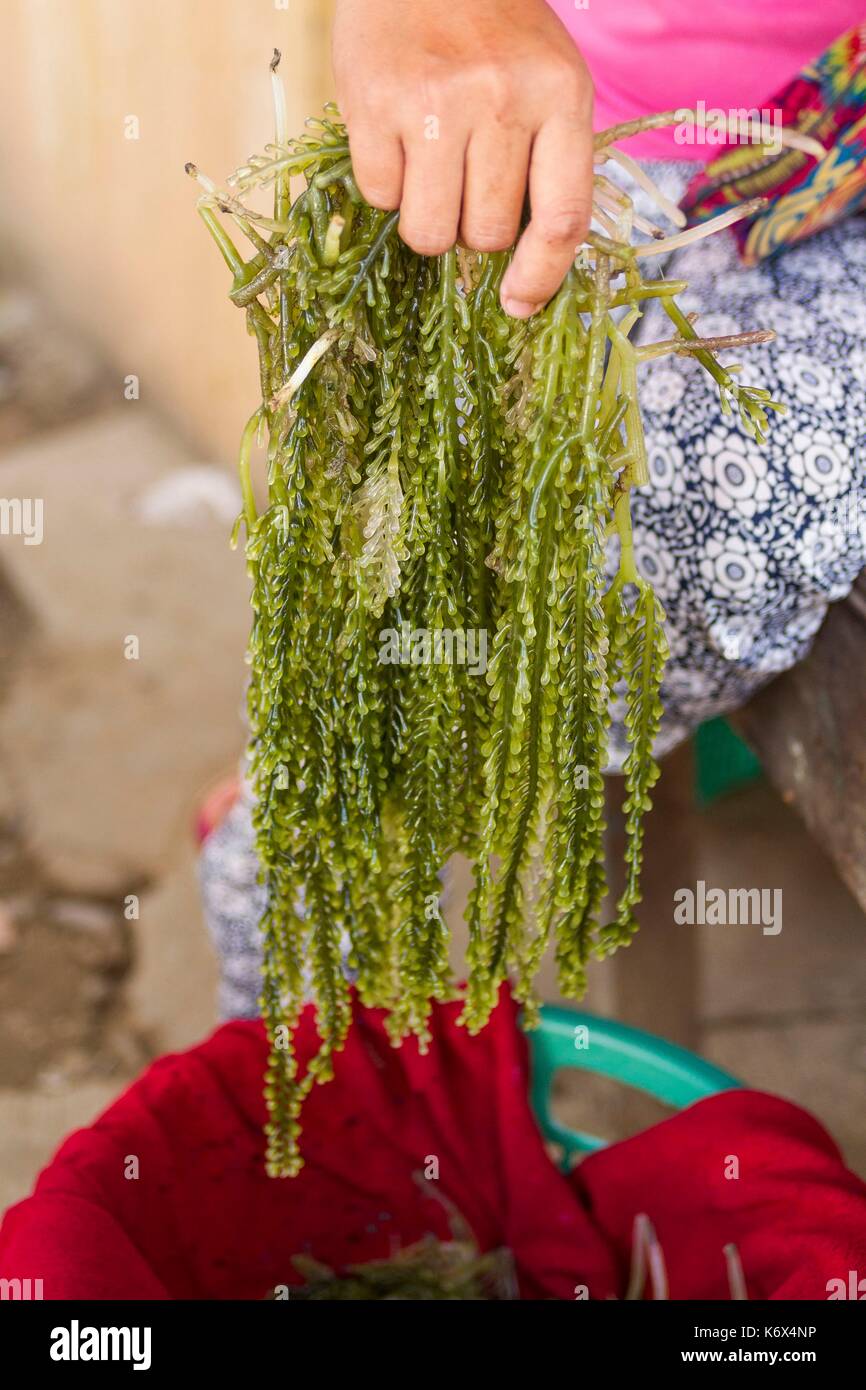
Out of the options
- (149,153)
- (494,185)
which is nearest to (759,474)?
(494,185)

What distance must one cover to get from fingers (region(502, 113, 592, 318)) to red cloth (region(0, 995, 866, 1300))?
2.00ft

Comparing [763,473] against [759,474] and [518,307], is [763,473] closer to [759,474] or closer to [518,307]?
[759,474]

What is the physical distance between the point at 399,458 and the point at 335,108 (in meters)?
0.19

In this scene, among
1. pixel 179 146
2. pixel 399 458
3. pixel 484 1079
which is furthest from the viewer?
pixel 179 146

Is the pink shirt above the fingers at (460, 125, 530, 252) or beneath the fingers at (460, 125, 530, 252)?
above

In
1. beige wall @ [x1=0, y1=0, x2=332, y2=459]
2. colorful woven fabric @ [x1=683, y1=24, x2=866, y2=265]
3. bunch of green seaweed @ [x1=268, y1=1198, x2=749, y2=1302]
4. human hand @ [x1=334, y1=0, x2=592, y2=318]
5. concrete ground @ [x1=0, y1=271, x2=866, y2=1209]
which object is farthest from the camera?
beige wall @ [x1=0, y1=0, x2=332, y2=459]

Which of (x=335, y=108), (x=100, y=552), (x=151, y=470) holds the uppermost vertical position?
(x=151, y=470)

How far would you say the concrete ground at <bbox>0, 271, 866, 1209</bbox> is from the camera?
5.09ft

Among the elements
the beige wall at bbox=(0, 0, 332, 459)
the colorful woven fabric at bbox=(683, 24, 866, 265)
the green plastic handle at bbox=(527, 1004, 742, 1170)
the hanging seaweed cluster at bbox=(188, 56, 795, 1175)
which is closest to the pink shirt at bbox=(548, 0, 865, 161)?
the colorful woven fabric at bbox=(683, 24, 866, 265)

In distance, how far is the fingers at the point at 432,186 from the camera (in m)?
0.57

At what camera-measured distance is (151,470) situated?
251 centimetres

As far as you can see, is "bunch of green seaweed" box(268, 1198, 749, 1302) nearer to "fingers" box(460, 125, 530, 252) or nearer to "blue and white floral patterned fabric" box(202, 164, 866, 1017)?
"blue and white floral patterned fabric" box(202, 164, 866, 1017)
